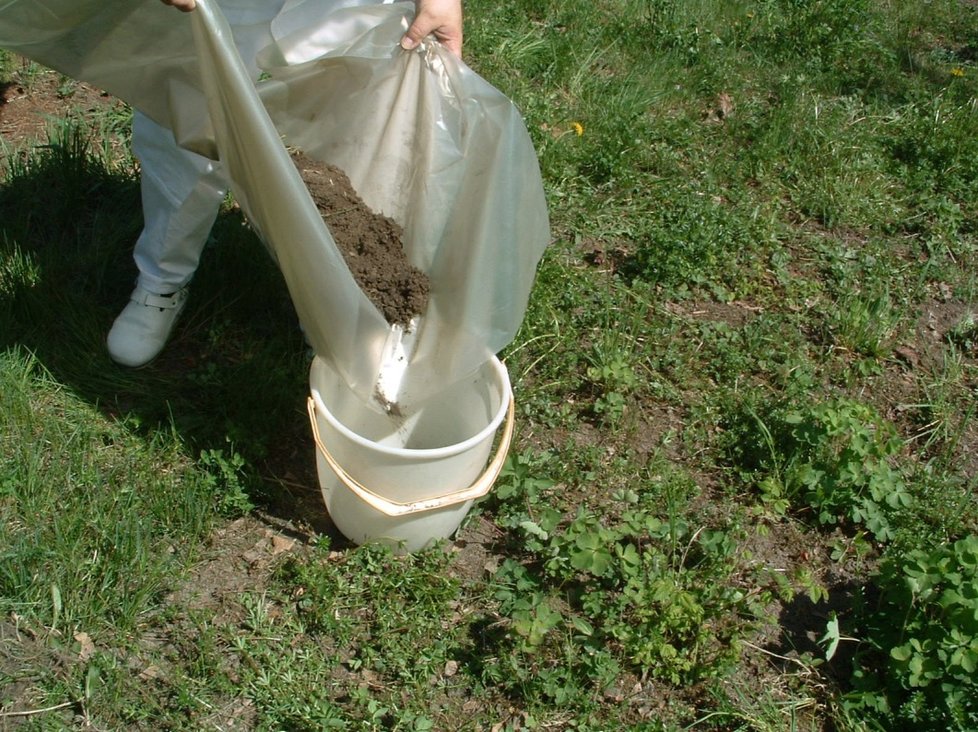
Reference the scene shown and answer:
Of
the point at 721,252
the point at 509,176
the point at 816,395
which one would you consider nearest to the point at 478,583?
the point at 509,176

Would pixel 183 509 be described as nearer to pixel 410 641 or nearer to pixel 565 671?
pixel 410 641

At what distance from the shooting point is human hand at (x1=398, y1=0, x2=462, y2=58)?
2227mm

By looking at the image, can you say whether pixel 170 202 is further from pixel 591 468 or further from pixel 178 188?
pixel 591 468

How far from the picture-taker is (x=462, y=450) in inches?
83.3

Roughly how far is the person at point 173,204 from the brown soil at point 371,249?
1.10ft

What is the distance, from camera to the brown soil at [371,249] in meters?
2.28

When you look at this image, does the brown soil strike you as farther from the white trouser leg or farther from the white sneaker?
the white sneaker

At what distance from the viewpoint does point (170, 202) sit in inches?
102

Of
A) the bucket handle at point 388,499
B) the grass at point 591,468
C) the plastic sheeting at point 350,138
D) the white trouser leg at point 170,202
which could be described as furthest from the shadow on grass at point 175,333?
the plastic sheeting at point 350,138

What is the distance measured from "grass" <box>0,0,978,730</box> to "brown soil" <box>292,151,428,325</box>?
535 mm

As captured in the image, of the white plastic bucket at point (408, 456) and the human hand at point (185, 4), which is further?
the white plastic bucket at point (408, 456)

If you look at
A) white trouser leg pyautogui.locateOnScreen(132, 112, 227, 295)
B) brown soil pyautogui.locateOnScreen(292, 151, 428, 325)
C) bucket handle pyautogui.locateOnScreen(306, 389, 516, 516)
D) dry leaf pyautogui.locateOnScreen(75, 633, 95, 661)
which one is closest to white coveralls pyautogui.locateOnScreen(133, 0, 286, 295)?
white trouser leg pyautogui.locateOnScreen(132, 112, 227, 295)

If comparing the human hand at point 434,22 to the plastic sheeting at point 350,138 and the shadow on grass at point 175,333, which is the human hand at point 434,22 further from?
the shadow on grass at point 175,333

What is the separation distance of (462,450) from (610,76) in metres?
2.51
